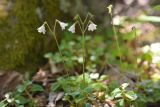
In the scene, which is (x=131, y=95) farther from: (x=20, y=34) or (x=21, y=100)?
(x=20, y=34)

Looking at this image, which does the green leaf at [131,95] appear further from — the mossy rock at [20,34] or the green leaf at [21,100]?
the mossy rock at [20,34]

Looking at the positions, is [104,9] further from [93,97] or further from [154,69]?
[93,97]

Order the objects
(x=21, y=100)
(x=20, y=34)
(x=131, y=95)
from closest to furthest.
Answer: (x=131, y=95) < (x=21, y=100) < (x=20, y=34)

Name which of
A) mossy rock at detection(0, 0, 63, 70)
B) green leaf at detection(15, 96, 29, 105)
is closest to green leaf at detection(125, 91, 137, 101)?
green leaf at detection(15, 96, 29, 105)

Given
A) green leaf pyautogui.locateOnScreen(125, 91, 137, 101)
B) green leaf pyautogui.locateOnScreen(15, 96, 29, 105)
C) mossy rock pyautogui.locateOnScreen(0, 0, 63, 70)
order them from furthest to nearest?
mossy rock pyautogui.locateOnScreen(0, 0, 63, 70) → green leaf pyautogui.locateOnScreen(15, 96, 29, 105) → green leaf pyautogui.locateOnScreen(125, 91, 137, 101)

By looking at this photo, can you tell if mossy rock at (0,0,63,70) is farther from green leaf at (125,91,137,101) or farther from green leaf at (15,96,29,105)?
green leaf at (125,91,137,101)

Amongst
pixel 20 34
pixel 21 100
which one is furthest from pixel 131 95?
pixel 20 34

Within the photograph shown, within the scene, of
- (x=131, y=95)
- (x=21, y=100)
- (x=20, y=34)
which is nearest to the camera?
(x=131, y=95)

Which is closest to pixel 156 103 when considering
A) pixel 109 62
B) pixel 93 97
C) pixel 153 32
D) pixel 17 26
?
pixel 93 97
